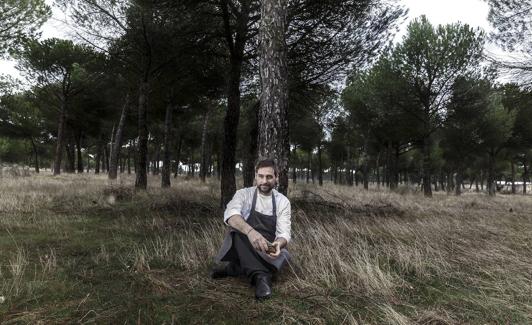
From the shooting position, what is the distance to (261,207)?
3436 mm

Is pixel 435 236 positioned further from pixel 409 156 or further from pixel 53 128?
pixel 409 156

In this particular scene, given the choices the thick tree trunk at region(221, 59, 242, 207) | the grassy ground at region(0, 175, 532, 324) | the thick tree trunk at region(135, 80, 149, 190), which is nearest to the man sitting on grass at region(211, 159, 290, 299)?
the grassy ground at region(0, 175, 532, 324)

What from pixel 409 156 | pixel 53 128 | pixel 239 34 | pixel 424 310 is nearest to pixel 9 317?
pixel 424 310

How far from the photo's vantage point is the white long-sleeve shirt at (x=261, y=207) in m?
3.33

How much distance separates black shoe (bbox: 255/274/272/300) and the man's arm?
0.93 ft

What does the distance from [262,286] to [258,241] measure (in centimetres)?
42

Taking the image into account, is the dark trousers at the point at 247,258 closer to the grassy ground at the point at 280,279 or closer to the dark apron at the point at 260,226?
the dark apron at the point at 260,226

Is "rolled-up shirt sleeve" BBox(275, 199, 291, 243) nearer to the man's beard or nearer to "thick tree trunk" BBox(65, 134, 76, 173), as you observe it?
the man's beard

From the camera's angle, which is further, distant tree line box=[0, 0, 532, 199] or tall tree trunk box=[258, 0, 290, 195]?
distant tree line box=[0, 0, 532, 199]

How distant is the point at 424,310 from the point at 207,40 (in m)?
8.11

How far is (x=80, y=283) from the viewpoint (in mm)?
3230

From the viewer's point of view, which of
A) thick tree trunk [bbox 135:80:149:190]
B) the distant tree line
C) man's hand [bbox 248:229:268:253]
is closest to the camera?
man's hand [bbox 248:229:268:253]

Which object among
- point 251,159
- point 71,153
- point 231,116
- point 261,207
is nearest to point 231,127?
point 231,116

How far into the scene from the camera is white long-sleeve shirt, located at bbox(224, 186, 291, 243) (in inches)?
131
